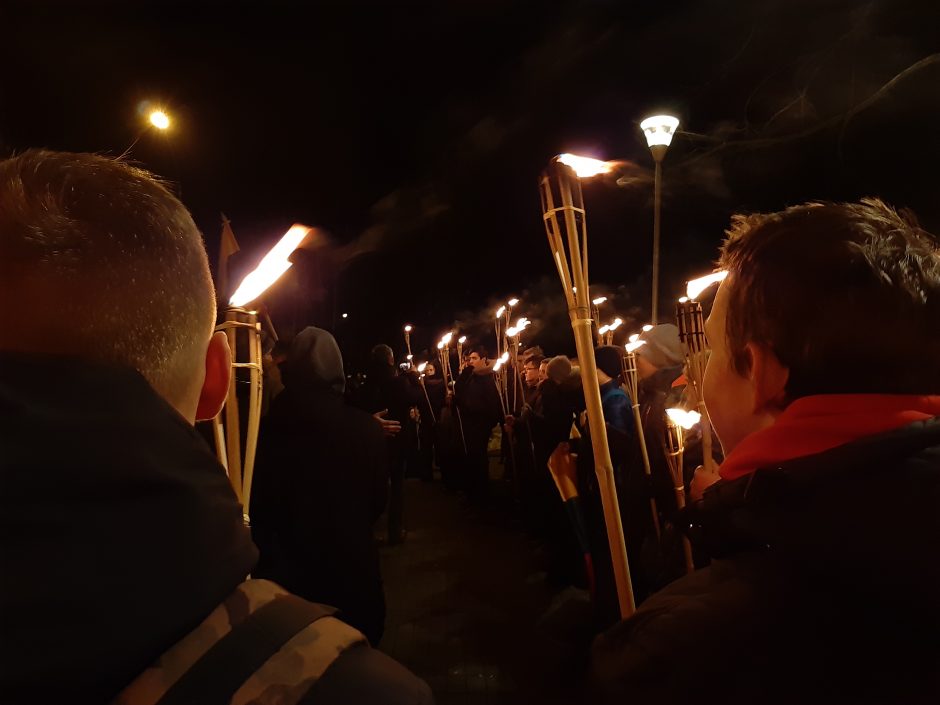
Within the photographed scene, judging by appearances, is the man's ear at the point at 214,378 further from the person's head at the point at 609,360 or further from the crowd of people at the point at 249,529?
the person's head at the point at 609,360

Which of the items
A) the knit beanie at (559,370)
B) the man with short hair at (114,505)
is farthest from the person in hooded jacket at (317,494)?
the knit beanie at (559,370)

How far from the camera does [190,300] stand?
109cm

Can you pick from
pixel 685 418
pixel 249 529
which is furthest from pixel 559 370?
pixel 249 529

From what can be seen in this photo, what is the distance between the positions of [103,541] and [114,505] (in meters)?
0.04

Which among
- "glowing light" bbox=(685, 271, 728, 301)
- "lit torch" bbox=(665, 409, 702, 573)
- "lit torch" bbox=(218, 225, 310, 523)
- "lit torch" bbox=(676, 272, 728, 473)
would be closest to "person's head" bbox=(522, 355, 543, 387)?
"lit torch" bbox=(665, 409, 702, 573)

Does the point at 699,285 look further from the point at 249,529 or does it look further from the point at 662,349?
the point at 249,529

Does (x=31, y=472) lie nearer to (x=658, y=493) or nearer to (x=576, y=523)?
(x=658, y=493)

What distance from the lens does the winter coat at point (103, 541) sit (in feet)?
2.18

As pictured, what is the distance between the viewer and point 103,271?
944mm

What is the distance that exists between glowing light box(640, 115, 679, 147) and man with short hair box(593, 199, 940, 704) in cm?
765

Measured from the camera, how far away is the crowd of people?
0.71 meters

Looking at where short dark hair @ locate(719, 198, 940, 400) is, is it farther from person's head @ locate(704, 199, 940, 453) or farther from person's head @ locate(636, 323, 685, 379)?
person's head @ locate(636, 323, 685, 379)

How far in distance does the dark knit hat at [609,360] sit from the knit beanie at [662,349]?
50cm

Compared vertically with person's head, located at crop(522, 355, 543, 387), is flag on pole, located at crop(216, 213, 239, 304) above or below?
above
